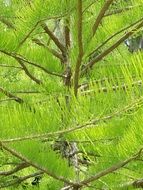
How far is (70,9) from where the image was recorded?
1039 millimetres

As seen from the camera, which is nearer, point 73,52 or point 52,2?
point 52,2

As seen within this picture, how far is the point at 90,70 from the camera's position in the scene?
53.7 inches

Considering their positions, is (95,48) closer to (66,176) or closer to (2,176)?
(66,176)

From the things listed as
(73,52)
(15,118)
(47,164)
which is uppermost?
(73,52)

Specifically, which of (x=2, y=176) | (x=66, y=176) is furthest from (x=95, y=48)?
(x=2, y=176)

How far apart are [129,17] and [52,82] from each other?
1.09 feet

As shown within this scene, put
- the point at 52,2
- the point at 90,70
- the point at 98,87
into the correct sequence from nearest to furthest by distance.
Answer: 1. the point at 98,87
2. the point at 52,2
3. the point at 90,70

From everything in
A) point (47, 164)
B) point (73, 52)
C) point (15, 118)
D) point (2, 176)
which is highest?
point (73, 52)

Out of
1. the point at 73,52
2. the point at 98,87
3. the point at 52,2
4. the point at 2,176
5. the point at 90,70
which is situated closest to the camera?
the point at 98,87

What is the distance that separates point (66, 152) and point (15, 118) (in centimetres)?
59

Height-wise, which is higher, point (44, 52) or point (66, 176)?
point (44, 52)

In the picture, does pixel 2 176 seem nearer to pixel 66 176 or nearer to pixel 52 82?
pixel 52 82

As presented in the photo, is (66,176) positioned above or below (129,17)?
below

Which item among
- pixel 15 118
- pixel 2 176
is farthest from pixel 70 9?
pixel 2 176
